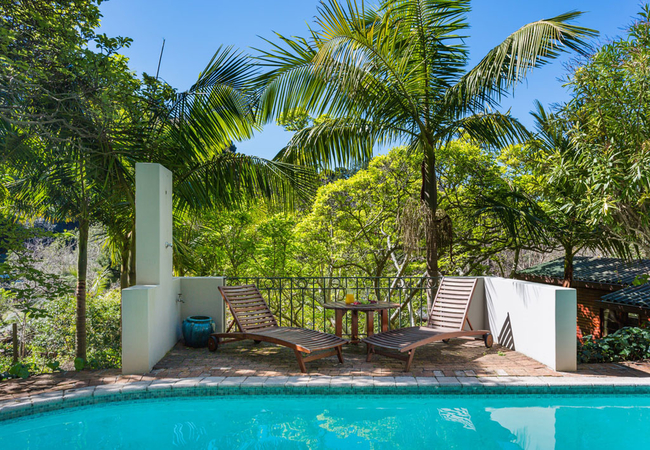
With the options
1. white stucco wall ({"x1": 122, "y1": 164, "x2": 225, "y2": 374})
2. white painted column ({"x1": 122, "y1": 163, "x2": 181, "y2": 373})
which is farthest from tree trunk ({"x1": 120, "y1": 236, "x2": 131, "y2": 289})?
white painted column ({"x1": 122, "y1": 163, "x2": 181, "y2": 373})

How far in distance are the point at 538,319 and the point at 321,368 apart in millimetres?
2742

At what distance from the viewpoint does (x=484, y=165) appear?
12047 millimetres

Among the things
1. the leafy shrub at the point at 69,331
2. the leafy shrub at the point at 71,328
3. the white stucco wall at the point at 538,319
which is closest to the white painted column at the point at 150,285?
the white stucco wall at the point at 538,319

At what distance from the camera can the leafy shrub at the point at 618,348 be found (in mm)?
5848

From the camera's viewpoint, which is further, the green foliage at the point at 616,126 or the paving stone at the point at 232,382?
the green foliage at the point at 616,126

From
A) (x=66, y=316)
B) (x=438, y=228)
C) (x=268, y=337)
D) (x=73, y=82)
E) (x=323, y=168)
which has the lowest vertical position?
(x=66, y=316)

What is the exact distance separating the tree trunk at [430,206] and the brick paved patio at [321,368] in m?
1.61

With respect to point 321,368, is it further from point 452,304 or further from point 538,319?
point 538,319

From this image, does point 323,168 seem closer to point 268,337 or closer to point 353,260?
point 268,337

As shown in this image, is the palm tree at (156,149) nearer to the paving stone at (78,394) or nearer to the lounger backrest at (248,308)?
the lounger backrest at (248,308)

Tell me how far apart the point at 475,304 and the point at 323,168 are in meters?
3.40

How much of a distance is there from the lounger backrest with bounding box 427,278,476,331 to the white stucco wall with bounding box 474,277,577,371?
0.54m

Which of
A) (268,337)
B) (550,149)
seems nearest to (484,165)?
(550,149)

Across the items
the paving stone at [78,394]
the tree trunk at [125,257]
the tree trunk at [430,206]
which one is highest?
the tree trunk at [430,206]
